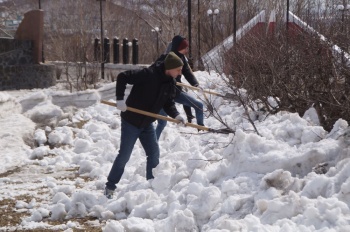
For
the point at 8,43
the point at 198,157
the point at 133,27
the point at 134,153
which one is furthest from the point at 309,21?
the point at 133,27

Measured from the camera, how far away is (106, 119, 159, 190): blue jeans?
623 cm

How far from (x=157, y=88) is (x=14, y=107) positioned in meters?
5.33

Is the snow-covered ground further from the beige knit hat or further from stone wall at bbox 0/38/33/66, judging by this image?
stone wall at bbox 0/38/33/66

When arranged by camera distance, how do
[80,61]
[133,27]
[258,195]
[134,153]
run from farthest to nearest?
[133,27] < [80,61] < [134,153] < [258,195]

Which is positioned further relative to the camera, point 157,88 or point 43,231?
point 157,88

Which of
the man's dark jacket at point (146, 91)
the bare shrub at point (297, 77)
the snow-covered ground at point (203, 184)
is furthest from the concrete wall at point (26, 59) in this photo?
the man's dark jacket at point (146, 91)

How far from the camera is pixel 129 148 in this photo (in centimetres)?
628

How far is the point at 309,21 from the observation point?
11.5m

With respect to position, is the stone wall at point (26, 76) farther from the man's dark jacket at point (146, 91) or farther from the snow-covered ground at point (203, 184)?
the man's dark jacket at point (146, 91)

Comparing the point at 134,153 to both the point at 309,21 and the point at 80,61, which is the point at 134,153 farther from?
the point at 80,61

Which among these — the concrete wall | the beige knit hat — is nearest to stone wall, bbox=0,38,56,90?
the concrete wall

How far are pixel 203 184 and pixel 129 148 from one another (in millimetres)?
1081

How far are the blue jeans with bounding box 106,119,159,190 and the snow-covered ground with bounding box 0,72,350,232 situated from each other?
0.15 metres

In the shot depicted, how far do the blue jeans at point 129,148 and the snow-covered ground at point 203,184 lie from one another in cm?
15
